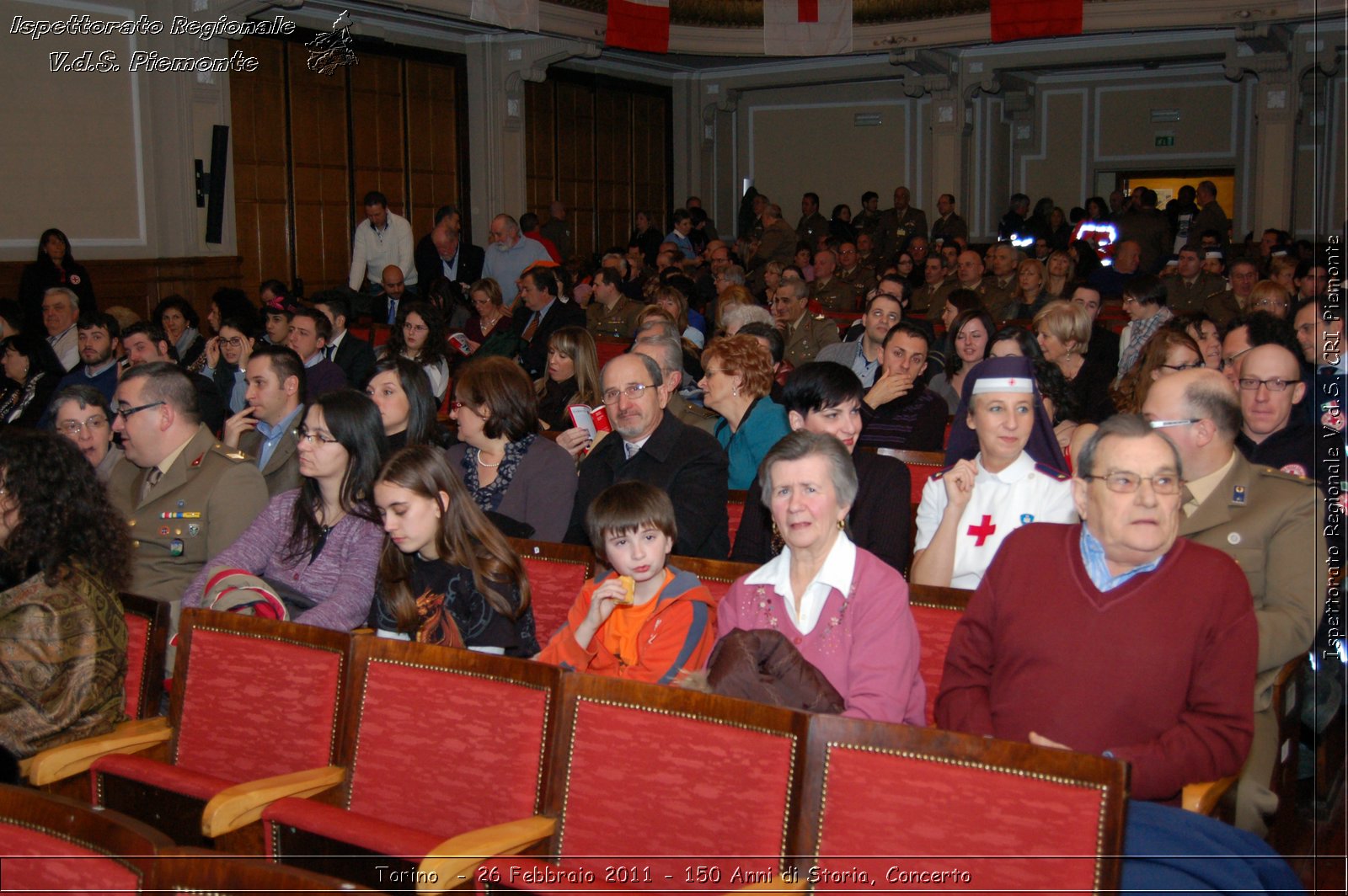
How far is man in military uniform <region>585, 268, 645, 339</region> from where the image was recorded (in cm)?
905

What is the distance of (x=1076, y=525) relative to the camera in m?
2.33

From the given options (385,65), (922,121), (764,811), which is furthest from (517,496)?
(922,121)

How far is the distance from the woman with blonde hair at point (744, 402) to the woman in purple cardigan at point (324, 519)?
136 cm

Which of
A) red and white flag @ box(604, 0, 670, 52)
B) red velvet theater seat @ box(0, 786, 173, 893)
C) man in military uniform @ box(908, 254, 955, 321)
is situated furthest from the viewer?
red and white flag @ box(604, 0, 670, 52)

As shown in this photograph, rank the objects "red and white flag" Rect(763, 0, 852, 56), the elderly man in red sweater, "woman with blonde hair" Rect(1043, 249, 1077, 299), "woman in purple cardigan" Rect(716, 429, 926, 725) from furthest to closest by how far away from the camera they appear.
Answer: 1. "red and white flag" Rect(763, 0, 852, 56)
2. "woman with blonde hair" Rect(1043, 249, 1077, 299)
3. "woman in purple cardigan" Rect(716, 429, 926, 725)
4. the elderly man in red sweater

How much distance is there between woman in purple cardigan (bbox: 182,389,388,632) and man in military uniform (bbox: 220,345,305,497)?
1023 mm

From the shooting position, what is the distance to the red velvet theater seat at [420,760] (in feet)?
7.20

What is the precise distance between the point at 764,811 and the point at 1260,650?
4.15 feet

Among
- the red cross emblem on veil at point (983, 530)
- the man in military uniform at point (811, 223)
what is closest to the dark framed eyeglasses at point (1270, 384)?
the red cross emblem on veil at point (983, 530)

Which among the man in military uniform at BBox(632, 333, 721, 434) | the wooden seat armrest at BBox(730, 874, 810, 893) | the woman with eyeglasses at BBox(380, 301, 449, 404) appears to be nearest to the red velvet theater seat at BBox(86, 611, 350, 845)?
the wooden seat armrest at BBox(730, 874, 810, 893)

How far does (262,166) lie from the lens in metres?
11.5

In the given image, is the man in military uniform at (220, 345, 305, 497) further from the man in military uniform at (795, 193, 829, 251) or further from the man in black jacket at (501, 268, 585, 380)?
the man in military uniform at (795, 193, 829, 251)

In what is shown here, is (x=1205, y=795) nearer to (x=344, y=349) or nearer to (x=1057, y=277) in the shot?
(x=344, y=349)

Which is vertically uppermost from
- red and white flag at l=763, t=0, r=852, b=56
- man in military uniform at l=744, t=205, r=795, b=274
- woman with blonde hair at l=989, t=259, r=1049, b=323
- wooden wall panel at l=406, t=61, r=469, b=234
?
red and white flag at l=763, t=0, r=852, b=56
